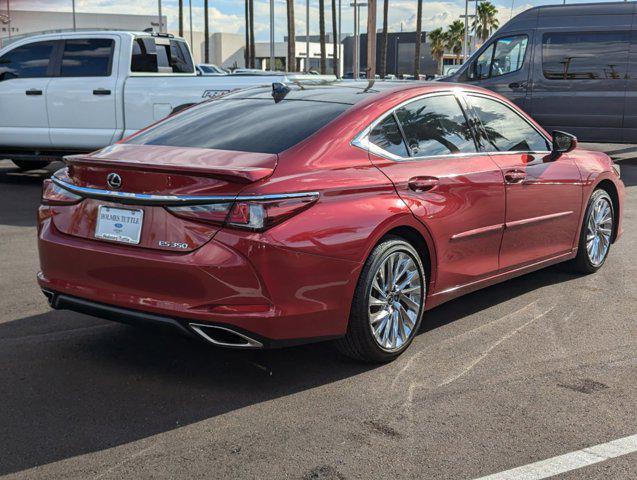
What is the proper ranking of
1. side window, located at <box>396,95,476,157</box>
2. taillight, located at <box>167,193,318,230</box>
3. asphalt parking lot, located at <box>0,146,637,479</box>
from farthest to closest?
side window, located at <box>396,95,476,157</box>, taillight, located at <box>167,193,318,230</box>, asphalt parking lot, located at <box>0,146,637,479</box>

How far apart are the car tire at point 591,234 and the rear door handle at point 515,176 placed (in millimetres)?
1150

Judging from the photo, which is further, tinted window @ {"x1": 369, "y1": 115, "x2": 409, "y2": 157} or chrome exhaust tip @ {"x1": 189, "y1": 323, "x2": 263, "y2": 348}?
tinted window @ {"x1": 369, "y1": 115, "x2": 409, "y2": 157}

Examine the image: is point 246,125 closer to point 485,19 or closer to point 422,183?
point 422,183

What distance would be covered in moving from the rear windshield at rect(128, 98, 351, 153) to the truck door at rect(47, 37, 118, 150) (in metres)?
6.56

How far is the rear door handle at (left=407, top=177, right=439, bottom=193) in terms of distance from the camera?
4793 millimetres

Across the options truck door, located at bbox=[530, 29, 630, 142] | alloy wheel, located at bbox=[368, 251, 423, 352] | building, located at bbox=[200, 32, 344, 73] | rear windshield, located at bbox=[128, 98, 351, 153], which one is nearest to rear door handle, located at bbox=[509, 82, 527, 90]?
truck door, located at bbox=[530, 29, 630, 142]

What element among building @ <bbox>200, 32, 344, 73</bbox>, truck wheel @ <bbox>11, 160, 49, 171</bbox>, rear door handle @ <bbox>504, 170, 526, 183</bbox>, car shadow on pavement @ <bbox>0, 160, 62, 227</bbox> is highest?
building @ <bbox>200, 32, 344, 73</bbox>

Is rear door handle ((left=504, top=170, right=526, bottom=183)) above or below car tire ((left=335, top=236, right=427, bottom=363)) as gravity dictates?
above

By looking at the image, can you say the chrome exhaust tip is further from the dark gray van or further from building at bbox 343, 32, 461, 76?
building at bbox 343, 32, 461, 76

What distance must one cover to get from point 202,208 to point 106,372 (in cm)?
118

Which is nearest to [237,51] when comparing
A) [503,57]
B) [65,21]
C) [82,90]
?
[65,21]

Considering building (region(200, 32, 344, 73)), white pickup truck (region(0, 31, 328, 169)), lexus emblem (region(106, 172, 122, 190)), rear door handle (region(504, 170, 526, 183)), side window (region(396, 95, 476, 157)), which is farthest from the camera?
building (region(200, 32, 344, 73))

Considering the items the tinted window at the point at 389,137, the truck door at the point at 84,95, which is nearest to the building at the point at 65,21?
the truck door at the point at 84,95

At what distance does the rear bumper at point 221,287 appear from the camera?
400cm
